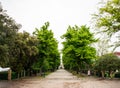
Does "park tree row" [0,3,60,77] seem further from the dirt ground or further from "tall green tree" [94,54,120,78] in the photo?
"tall green tree" [94,54,120,78]

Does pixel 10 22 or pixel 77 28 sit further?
pixel 77 28

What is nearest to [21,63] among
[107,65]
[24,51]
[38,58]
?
[24,51]

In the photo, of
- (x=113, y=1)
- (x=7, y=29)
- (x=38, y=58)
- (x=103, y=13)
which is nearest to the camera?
(x=113, y=1)

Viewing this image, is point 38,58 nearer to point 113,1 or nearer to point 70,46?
point 70,46

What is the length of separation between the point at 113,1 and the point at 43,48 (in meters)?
38.3

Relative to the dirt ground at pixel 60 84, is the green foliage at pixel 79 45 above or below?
above

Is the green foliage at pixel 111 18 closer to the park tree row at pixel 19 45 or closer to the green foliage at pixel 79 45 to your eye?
the park tree row at pixel 19 45

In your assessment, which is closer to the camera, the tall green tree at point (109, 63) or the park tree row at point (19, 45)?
the park tree row at point (19, 45)

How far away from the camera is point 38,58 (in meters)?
55.0

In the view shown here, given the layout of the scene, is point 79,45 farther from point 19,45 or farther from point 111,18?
point 111,18

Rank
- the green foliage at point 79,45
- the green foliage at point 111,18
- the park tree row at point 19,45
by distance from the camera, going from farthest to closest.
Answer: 1. the green foliage at point 79,45
2. the park tree row at point 19,45
3. the green foliage at point 111,18

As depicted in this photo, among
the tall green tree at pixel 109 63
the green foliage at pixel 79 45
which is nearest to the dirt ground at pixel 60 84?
the tall green tree at pixel 109 63

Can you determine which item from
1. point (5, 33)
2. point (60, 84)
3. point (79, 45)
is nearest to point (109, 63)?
point (79, 45)

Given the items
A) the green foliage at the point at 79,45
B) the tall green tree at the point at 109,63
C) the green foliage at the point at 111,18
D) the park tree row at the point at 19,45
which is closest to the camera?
the green foliage at the point at 111,18
